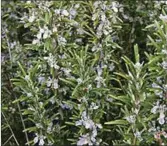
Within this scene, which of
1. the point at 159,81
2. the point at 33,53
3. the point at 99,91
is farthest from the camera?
the point at 33,53

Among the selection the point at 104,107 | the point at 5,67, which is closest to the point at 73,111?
the point at 104,107

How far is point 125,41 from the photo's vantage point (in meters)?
3.12

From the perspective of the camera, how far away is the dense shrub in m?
2.36

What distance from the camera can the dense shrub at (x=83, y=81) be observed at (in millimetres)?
2361

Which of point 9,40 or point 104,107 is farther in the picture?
point 9,40

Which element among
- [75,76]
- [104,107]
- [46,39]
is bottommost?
[104,107]

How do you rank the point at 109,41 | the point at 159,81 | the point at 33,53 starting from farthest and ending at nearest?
the point at 33,53 < the point at 109,41 < the point at 159,81

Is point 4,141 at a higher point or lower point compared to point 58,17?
lower

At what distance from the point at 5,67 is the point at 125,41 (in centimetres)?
77

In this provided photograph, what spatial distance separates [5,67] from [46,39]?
21.9 inches

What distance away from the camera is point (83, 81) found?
2434 millimetres

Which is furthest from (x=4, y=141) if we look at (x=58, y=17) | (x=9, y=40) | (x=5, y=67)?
(x=58, y=17)

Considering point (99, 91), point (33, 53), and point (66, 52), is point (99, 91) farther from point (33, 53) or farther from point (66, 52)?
point (33, 53)

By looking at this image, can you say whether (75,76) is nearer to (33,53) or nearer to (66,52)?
(66,52)
